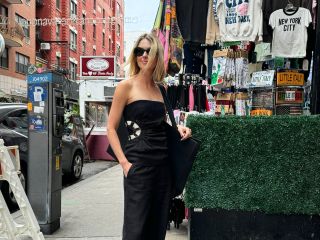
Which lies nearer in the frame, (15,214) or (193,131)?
(193,131)

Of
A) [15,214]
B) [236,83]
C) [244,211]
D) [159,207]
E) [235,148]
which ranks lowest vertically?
[15,214]

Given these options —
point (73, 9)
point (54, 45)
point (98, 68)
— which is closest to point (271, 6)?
point (98, 68)

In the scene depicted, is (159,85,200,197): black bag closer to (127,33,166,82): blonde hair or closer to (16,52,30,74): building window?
(127,33,166,82): blonde hair

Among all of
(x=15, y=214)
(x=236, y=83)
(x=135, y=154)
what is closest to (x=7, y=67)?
(x=15, y=214)

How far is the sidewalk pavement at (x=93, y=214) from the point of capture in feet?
16.8

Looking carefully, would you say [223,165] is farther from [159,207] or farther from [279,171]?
[159,207]

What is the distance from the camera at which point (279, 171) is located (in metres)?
4.08

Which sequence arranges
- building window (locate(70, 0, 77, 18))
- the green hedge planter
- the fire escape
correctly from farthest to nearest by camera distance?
building window (locate(70, 0, 77, 18)) < the fire escape < the green hedge planter

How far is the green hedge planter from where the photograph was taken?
4.04 m

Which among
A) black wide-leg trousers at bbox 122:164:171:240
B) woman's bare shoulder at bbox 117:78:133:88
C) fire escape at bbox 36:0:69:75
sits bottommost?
black wide-leg trousers at bbox 122:164:171:240

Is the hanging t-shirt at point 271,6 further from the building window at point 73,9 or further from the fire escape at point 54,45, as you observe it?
the building window at point 73,9

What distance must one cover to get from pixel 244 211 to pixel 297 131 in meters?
0.93

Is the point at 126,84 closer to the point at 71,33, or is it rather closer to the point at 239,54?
the point at 239,54

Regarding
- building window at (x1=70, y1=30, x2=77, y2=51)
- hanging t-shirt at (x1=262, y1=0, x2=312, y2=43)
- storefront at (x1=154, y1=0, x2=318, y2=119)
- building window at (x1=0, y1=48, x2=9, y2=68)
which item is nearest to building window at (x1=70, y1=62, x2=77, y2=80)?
building window at (x1=70, y1=30, x2=77, y2=51)
